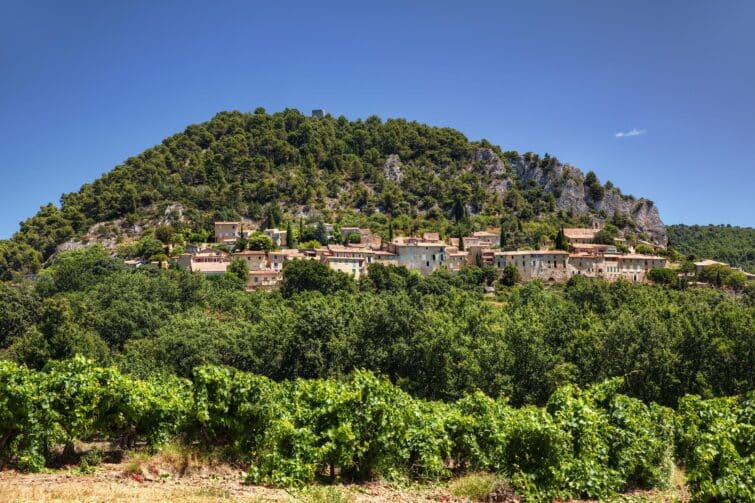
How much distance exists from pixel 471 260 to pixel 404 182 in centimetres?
5576

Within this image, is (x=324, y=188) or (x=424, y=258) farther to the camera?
(x=324, y=188)

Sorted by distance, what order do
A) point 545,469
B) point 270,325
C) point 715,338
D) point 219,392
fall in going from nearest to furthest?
point 545,469 → point 219,392 → point 715,338 → point 270,325

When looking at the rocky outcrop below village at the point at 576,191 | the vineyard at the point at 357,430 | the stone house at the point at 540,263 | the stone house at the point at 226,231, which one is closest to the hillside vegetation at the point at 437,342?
the vineyard at the point at 357,430

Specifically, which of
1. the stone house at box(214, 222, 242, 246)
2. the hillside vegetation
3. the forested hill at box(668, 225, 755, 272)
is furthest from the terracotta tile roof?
the stone house at box(214, 222, 242, 246)

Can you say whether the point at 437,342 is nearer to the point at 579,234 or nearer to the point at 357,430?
the point at 357,430

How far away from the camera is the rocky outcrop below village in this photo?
13712cm

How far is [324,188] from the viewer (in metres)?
133

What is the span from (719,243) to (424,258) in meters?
122

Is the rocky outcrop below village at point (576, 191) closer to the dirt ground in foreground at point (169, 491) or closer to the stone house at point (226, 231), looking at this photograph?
the stone house at point (226, 231)

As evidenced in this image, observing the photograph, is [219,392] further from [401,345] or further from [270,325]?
[270,325]

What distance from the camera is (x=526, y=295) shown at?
6191 cm

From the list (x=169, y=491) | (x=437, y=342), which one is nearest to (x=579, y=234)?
(x=437, y=342)

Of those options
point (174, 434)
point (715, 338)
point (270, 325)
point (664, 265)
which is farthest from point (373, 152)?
point (174, 434)

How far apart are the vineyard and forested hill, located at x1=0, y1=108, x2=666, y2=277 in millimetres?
88440
